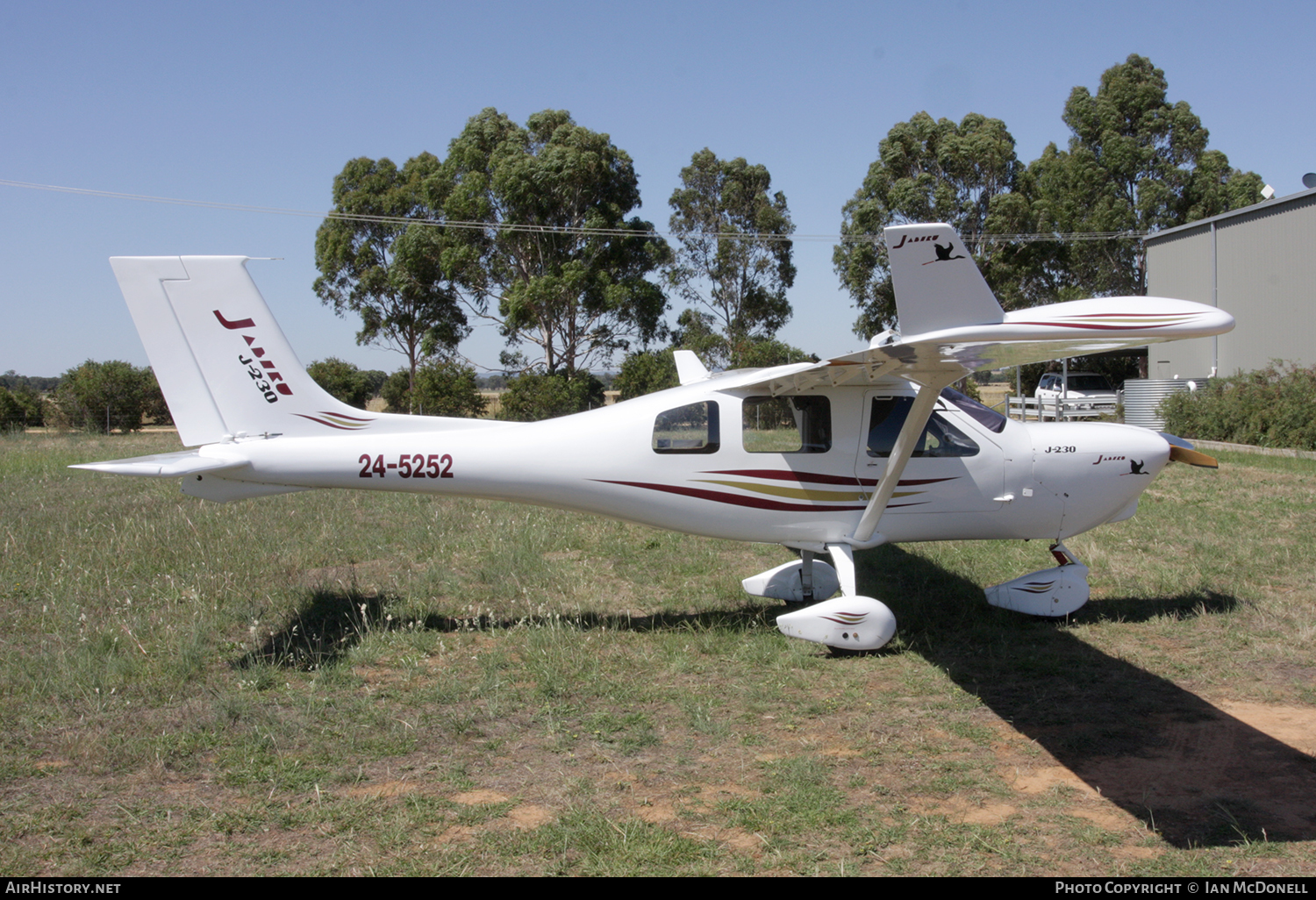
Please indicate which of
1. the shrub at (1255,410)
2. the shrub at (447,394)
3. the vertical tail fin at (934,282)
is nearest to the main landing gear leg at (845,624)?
the vertical tail fin at (934,282)

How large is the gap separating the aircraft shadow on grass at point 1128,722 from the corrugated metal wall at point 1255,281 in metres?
18.8

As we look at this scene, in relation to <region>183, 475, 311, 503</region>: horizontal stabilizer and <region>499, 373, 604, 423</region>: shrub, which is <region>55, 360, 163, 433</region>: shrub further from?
<region>183, 475, 311, 503</region>: horizontal stabilizer

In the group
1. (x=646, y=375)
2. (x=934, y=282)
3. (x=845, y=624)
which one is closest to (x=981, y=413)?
(x=845, y=624)

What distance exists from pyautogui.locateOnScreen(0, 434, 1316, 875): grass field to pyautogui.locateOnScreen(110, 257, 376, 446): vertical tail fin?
67.9 inches

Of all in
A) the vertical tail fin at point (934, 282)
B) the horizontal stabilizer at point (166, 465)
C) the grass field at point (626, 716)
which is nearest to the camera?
the grass field at point (626, 716)

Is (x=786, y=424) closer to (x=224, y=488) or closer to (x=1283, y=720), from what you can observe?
(x=1283, y=720)

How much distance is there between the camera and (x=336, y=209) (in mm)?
42562

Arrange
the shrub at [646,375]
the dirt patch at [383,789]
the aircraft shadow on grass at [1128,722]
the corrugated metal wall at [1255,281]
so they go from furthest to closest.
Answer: the shrub at [646,375]
the corrugated metal wall at [1255,281]
the dirt patch at [383,789]
the aircraft shadow on grass at [1128,722]

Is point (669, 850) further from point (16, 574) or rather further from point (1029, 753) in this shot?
point (16, 574)

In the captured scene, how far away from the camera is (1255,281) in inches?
926

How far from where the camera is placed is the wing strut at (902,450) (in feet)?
20.2

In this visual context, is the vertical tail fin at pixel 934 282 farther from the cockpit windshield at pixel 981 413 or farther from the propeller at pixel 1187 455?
the propeller at pixel 1187 455

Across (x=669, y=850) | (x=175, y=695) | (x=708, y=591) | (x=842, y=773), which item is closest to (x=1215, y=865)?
(x=842, y=773)
